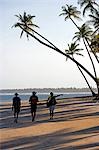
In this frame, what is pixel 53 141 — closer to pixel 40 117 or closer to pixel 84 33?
pixel 40 117

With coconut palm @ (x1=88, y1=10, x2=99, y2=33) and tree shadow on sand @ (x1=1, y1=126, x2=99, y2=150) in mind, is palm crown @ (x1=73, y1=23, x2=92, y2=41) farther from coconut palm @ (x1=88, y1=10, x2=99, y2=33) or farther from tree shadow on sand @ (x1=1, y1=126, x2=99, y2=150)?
tree shadow on sand @ (x1=1, y1=126, x2=99, y2=150)

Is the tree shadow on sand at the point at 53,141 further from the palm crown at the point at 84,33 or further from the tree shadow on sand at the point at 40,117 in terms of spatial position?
the palm crown at the point at 84,33

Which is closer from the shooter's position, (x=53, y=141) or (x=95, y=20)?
(x=53, y=141)

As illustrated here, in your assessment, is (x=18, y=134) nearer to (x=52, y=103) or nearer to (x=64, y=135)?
(x=64, y=135)

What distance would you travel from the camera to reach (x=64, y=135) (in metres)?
16.8

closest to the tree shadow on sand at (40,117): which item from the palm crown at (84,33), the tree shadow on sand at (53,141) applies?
the tree shadow on sand at (53,141)

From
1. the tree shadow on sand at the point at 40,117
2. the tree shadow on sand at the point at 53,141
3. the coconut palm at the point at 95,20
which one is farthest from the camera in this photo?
the coconut palm at the point at 95,20

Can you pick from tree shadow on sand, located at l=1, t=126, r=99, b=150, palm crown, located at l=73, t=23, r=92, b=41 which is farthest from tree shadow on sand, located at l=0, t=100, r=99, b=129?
palm crown, located at l=73, t=23, r=92, b=41

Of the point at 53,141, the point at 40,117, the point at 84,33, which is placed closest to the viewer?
the point at 53,141

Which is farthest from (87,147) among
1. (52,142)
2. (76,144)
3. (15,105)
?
(15,105)

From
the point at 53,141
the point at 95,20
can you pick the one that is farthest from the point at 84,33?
the point at 53,141

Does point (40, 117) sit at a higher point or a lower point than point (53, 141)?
higher

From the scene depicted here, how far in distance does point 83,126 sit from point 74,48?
50972 mm

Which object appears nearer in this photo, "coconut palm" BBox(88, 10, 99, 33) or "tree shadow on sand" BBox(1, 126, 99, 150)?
"tree shadow on sand" BBox(1, 126, 99, 150)
